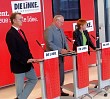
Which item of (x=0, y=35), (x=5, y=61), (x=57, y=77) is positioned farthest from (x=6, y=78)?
(x=57, y=77)

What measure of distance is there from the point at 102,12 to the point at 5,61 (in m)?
3.98

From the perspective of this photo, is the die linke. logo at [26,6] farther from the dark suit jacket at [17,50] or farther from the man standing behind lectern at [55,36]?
the dark suit jacket at [17,50]

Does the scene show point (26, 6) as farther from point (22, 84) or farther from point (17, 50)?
point (22, 84)

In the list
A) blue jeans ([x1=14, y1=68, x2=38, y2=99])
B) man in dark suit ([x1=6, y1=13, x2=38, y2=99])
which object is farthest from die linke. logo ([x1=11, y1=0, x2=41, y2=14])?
blue jeans ([x1=14, y1=68, x2=38, y2=99])

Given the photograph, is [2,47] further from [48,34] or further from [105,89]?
[105,89]

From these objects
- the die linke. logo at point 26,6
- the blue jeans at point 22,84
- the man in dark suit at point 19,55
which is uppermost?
the die linke. logo at point 26,6

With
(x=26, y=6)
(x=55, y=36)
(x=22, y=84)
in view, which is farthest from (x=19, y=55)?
(x=26, y=6)

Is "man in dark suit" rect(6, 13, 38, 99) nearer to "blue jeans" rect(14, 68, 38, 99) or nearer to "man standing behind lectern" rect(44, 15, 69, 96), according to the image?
"blue jeans" rect(14, 68, 38, 99)

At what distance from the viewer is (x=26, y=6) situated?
5.70 meters

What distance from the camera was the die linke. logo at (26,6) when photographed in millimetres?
5531

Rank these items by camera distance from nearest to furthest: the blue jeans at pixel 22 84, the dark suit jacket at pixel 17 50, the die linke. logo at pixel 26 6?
the dark suit jacket at pixel 17 50 < the blue jeans at pixel 22 84 < the die linke. logo at pixel 26 6

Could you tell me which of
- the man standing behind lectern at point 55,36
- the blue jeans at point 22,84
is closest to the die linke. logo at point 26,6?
the man standing behind lectern at point 55,36

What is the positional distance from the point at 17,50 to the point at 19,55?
7 centimetres

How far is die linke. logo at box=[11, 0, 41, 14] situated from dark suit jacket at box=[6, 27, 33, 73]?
2.04 m
